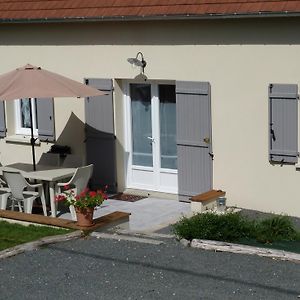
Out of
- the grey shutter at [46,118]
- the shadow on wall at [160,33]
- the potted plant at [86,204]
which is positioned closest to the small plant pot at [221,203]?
the shadow on wall at [160,33]

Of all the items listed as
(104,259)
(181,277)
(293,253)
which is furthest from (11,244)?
(293,253)

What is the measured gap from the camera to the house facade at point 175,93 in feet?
40.2

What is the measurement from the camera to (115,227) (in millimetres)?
11289

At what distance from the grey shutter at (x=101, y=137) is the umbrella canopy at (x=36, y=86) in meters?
1.46

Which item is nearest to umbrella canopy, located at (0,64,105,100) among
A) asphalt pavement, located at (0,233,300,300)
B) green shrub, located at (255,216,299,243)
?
asphalt pavement, located at (0,233,300,300)

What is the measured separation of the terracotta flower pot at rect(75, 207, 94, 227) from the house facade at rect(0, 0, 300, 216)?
9.75 ft

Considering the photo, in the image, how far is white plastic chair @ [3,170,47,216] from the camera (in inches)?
493

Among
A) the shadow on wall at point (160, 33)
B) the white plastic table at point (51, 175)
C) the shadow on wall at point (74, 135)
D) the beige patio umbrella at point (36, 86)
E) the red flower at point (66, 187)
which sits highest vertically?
the shadow on wall at point (160, 33)

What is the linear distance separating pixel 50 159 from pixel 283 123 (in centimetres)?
452

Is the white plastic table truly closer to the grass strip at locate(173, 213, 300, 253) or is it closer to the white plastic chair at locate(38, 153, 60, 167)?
the white plastic chair at locate(38, 153, 60, 167)

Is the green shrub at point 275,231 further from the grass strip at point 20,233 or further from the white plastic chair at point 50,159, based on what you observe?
the white plastic chair at point 50,159

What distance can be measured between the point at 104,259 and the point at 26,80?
3921 mm

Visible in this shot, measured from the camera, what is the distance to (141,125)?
47.0 feet

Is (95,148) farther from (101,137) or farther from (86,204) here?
(86,204)
